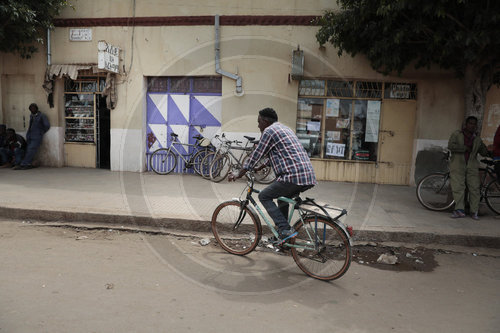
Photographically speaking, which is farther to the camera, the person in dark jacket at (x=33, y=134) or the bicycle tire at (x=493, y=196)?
the person in dark jacket at (x=33, y=134)

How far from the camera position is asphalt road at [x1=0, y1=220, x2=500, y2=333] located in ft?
9.42

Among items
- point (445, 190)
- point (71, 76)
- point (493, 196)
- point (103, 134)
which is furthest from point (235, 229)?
point (71, 76)

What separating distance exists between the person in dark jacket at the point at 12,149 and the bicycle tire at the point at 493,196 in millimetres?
11489

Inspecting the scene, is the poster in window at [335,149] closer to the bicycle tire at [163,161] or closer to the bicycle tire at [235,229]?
the bicycle tire at [163,161]

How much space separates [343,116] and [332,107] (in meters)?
0.38

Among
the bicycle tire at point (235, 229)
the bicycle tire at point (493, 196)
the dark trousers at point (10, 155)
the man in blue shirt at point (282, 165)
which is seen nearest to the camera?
the man in blue shirt at point (282, 165)

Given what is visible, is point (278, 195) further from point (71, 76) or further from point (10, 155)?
point (10, 155)

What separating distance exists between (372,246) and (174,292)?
120 inches

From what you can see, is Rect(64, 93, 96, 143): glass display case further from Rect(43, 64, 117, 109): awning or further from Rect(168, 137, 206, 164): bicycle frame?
Rect(168, 137, 206, 164): bicycle frame

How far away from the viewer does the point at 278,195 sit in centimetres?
402

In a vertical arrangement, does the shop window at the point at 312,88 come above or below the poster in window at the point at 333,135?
above

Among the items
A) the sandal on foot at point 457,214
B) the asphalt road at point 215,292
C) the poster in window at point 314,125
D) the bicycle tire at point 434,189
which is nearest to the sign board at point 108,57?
the asphalt road at point 215,292

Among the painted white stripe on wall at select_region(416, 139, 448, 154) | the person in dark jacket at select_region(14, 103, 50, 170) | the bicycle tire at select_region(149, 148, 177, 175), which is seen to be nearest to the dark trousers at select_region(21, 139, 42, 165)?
the person in dark jacket at select_region(14, 103, 50, 170)

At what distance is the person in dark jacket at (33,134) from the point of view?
9.57m
